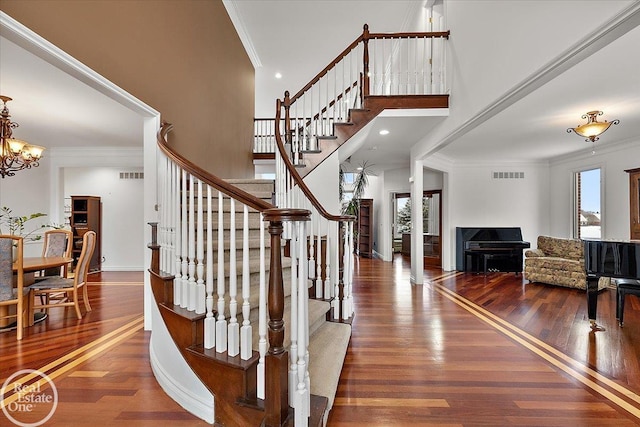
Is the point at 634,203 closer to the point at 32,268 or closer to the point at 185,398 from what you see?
the point at 185,398

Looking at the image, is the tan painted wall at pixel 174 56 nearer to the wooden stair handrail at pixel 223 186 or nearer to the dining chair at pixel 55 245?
the wooden stair handrail at pixel 223 186

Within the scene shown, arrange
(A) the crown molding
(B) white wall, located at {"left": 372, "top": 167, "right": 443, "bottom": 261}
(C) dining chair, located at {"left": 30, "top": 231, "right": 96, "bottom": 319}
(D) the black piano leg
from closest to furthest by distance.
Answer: (D) the black piano leg
(C) dining chair, located at {"left": 30, "top": 231, "right": 96, "bottom": 319}
(A) the crown molding
(B) white wall, located at {"left": 372, "top": 167, "right": 443, "bottom": 261}

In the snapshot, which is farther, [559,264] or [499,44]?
[559,264]

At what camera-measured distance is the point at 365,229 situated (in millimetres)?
9039

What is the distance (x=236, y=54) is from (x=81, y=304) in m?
4.50

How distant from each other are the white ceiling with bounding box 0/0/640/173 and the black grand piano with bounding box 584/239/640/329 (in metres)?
1.67

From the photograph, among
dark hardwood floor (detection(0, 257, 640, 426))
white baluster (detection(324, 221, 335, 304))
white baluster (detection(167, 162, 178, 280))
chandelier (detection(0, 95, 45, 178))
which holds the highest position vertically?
chandelier (detection(0, 95, 45, 178))

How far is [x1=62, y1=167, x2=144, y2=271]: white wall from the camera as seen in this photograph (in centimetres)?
654

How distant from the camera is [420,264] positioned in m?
5.20

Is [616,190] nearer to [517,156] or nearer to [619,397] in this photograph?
[517,156]

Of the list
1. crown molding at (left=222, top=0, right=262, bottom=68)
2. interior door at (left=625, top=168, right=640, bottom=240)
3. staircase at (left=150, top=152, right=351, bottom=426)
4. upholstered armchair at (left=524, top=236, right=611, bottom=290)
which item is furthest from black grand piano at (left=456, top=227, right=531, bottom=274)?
crown molding at (left=222, top=0, right=262, bottom=68)

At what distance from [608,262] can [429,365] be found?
7.65ft

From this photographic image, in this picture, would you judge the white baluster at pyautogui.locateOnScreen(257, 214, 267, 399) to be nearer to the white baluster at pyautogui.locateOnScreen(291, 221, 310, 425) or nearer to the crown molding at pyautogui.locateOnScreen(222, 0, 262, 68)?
the white baluster at pyautogui.locateOnScreen(291, 221, 310, 425)

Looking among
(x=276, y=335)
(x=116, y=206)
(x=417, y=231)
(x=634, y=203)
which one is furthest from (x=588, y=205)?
(x=116, y=206)
